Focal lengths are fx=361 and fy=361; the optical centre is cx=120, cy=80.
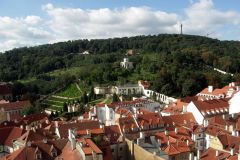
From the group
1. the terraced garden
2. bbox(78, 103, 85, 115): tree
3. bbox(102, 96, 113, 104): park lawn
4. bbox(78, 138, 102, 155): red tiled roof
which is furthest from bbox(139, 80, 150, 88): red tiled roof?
Answer: bbox(78, 138, 102, 155): red tiled roof

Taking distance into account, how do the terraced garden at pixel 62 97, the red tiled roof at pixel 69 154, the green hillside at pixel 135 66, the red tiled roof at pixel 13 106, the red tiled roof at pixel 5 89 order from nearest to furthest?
1. the red tiled roof at pixel 69 154
2. the red tiled roof at pixel 13 106
3. the green hillside at pixel 135 66
4. the terraced garden at pixel 62 97
5. the red tiled roof at pixel 5 89

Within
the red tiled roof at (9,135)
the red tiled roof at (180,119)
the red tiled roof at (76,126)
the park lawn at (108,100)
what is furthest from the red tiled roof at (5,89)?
the red tiled roof at (180,119)

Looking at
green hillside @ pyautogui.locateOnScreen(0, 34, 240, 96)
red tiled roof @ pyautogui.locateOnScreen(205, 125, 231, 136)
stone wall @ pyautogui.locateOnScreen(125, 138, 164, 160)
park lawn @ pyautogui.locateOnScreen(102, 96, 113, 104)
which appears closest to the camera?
stone wall @ pyautogui.locateOnScreen(125, 138, 164, 160)

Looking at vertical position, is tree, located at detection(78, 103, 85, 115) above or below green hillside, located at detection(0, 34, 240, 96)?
below

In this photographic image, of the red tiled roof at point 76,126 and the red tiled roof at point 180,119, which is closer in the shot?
the red tiled roof at point 76,126

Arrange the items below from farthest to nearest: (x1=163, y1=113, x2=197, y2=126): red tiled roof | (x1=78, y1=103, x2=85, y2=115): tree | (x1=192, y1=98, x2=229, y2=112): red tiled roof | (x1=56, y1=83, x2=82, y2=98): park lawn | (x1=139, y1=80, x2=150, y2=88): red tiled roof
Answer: (x1=56, y1=83, x2=82, y2=98): park lawn
(x1=139, y1=80, x2=150, y2=88): red tiled roof
(x1=78, y1=103, x2=85, y2=115): tree
(x1=192, y1=98, x2=229, y2=112): red tiled roof
(x1=163, y1=113, x2=197, y2=126): red tiled roof

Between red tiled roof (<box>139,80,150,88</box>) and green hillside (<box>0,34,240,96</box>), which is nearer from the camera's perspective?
green hillside (<box>0,34,240,96</box>)

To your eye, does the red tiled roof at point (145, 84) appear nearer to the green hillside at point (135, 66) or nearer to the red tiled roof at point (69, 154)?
the green hillside at point (135, 66)

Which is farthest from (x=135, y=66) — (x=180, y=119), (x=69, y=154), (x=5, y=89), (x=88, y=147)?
(x=88, y=147)

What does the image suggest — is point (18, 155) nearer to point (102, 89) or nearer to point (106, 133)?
point (106, 133)

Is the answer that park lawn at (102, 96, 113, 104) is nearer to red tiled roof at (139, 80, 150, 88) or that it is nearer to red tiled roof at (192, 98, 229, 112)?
red tiled roof at (139, 80, 150, 88)

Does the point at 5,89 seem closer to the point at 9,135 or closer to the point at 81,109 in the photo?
the point at 81,109
